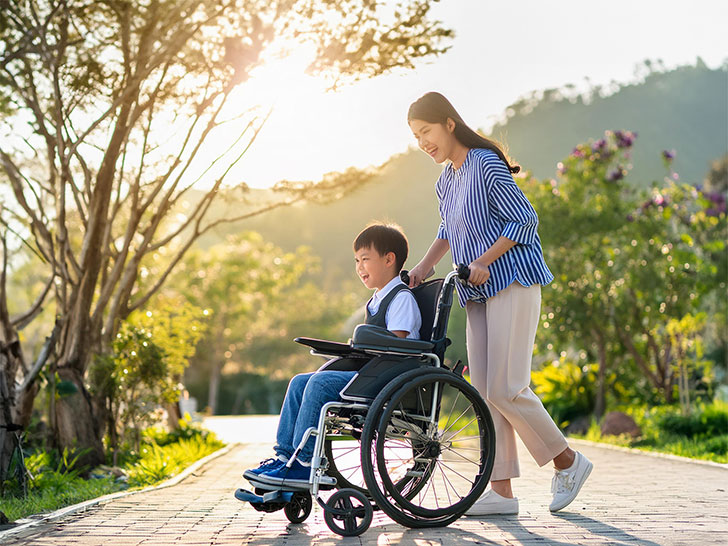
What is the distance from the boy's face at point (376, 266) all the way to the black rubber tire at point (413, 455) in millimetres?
609

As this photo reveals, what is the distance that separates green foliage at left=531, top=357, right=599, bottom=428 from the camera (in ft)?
41.8

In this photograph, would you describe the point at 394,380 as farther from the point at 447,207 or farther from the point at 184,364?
the point at 184,364

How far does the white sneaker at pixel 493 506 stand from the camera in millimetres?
3865

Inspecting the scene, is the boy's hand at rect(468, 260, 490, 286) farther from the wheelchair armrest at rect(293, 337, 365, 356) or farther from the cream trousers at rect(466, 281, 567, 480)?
the wheelchair armrest at rect(293, 337, 365, 356)

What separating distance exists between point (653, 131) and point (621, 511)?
68.2 meters

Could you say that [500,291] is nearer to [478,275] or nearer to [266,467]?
[478,275]

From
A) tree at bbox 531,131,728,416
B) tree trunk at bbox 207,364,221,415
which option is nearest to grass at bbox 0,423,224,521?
tree at bbox 531,131,728,416

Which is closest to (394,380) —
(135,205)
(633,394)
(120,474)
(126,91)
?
(120,474)

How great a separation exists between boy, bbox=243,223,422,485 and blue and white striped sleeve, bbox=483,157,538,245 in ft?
1.44

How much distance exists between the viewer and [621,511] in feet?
12.9

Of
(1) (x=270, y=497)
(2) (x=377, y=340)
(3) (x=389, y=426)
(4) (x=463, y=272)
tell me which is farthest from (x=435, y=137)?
(1) (x=270, y=497)

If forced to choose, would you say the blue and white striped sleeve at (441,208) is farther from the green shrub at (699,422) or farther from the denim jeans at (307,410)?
the green shrub at (699,422)

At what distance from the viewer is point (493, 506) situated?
12.7ft

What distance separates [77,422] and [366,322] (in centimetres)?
364
